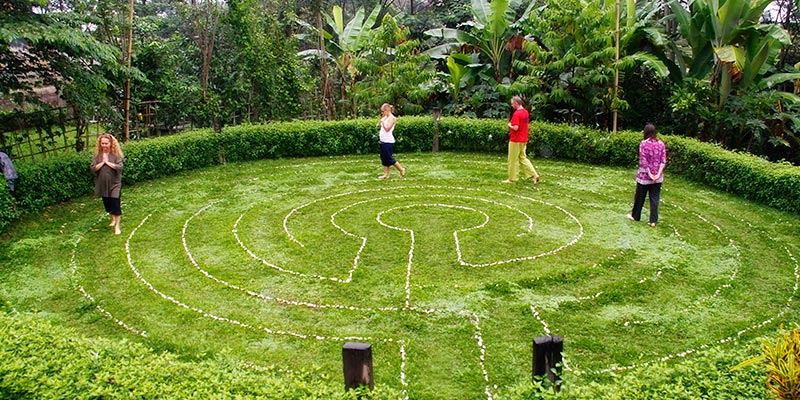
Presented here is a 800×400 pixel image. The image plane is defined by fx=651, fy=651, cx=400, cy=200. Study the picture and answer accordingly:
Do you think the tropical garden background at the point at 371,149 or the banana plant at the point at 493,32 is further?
the banana plant at the point at 493,32

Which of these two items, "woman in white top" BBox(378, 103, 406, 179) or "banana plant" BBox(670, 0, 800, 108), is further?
"banana plant" BBox(670, 0, 800, 108)

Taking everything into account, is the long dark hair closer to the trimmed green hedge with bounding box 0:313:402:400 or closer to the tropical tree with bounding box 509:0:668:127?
the tropical tree with bounding box 509:0:668:127

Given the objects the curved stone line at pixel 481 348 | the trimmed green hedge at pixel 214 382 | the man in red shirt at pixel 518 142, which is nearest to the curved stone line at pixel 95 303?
the trimmed green hedge at pixel 214 382

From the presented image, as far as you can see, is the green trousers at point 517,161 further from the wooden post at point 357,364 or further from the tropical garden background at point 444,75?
the wooden post at point 357,364

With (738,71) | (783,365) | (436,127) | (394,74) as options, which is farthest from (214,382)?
(394,74)

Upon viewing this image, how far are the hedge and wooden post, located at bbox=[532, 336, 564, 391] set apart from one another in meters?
8.10

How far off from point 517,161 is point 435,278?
17.3 feet

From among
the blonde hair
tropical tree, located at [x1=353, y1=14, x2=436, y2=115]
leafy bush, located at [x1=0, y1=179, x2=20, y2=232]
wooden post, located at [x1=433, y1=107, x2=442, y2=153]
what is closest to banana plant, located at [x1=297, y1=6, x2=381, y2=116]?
tropical tree, located at [x1=353, y1=14, x2=436, y2=115]

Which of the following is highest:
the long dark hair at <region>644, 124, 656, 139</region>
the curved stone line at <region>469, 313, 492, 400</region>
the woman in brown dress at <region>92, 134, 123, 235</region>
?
the long dark hair at <region>644, 124, 656, 139</region>

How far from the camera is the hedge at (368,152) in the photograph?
36.0 feet

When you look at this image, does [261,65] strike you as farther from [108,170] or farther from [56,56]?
[108,170]

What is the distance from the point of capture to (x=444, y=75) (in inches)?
720

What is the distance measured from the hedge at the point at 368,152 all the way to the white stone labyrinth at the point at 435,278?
167 cm

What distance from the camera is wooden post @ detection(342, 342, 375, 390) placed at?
4.36 metres
